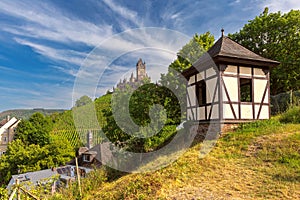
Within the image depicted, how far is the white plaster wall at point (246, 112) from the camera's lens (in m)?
9.94

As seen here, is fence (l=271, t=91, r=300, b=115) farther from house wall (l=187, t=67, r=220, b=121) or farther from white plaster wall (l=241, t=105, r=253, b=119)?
house wall (l=187, t=67, r=220, b=121)

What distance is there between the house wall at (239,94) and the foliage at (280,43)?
222 inches

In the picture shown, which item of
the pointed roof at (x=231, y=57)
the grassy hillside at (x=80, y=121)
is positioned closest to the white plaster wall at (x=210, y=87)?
the pointed roof at (x=231, y=57)

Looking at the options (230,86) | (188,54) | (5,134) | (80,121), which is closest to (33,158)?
(80,121)

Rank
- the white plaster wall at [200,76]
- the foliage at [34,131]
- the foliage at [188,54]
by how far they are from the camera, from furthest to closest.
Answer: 1. the foliage at [34,131]
2. the foliage at [188,54]
3. the white plaster wall at [200,76]

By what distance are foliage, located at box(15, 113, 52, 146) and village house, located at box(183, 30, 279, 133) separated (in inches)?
1026

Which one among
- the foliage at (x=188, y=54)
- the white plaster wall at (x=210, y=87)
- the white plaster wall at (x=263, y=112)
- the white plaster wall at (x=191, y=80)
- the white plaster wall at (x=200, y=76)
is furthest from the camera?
the foliage at (x=188, y=54)

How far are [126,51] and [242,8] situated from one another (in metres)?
5.40

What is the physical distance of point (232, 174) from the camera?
6336 mm

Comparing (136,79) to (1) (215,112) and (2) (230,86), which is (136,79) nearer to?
(1) (215,112)

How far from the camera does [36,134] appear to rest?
32.3 meters

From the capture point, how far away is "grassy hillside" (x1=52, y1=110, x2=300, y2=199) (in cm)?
537

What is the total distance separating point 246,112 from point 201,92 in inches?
91.5

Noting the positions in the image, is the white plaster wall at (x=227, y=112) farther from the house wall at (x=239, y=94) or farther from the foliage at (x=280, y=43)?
the foliage at (x=280, y=43)
